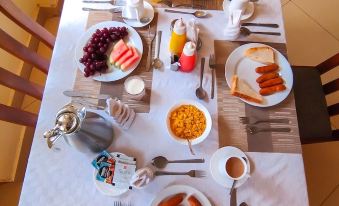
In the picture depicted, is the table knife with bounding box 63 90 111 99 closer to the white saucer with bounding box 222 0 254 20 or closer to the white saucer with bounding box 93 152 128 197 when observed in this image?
the white saucer with bounding box 93 152 128 197

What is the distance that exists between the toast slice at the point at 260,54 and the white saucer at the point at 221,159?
0.32 meters

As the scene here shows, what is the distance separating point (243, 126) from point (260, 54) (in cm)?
26

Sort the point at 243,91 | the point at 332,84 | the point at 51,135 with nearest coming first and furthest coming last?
the point at 51,135
the point at 243,91
the point at 332,84

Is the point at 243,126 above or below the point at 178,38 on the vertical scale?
below

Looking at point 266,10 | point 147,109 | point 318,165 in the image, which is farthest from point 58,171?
point 318,165

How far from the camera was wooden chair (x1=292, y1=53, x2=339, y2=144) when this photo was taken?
1159 mm

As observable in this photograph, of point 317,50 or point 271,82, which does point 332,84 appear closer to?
point 271,82

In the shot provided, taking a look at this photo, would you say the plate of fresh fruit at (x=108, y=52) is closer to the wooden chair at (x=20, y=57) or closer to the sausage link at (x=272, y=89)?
the wooden chair at (x=20, y=57)

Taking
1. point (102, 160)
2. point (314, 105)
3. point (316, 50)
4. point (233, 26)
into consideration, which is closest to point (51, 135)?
point (102, 160)

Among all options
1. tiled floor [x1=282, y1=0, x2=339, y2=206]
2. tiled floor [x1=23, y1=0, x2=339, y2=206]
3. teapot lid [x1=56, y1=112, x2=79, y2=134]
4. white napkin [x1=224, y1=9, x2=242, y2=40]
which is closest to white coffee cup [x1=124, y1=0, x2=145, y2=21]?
white napkin [x1=224, y1=9, x2=242, y2=40]

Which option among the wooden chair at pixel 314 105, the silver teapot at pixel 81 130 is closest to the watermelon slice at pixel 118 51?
the silver teapot at pixel 81 130

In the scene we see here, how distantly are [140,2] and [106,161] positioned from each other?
0.52 m

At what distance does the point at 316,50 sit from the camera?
1839 millimetres

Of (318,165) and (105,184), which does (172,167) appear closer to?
(105,184)
